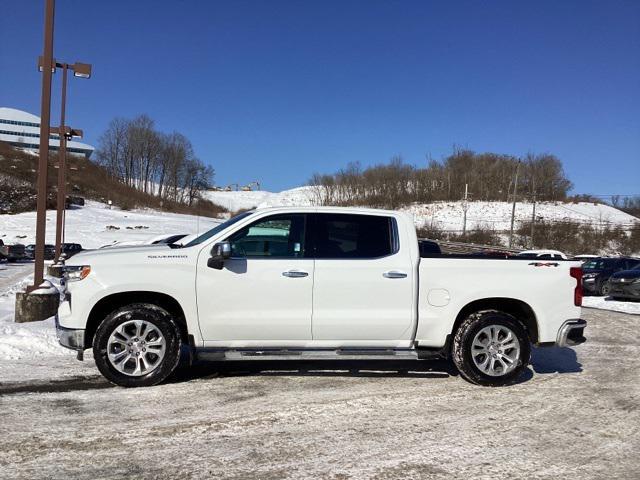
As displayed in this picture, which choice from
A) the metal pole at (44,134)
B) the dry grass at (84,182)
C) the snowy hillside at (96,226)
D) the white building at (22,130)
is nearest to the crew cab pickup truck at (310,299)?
the metal pole at (44,134)

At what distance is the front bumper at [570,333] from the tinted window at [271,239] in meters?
3.03

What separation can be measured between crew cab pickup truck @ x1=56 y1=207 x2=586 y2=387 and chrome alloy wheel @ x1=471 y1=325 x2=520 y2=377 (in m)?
0.01

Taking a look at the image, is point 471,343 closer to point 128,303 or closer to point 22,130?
point 128,303

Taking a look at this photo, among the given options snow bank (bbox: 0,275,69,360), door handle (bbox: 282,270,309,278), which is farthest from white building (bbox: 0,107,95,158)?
door handle (bbox: 282,270,309,278)

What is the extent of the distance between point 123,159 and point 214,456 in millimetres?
107658

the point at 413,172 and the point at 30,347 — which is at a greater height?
the point at 413,172

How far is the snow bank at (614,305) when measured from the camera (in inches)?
548

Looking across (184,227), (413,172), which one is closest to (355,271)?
(184,227)

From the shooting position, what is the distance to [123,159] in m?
104

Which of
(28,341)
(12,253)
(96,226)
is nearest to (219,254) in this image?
(28,341)

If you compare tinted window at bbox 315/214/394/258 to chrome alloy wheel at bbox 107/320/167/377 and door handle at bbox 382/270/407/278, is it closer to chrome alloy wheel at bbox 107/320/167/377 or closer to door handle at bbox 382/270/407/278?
door handle at bbox 382/270/407/278

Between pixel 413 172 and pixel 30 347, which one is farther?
pixel 413 172

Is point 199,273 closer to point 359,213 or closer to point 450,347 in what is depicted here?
point 359,213

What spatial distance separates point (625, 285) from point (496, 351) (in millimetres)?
12200
